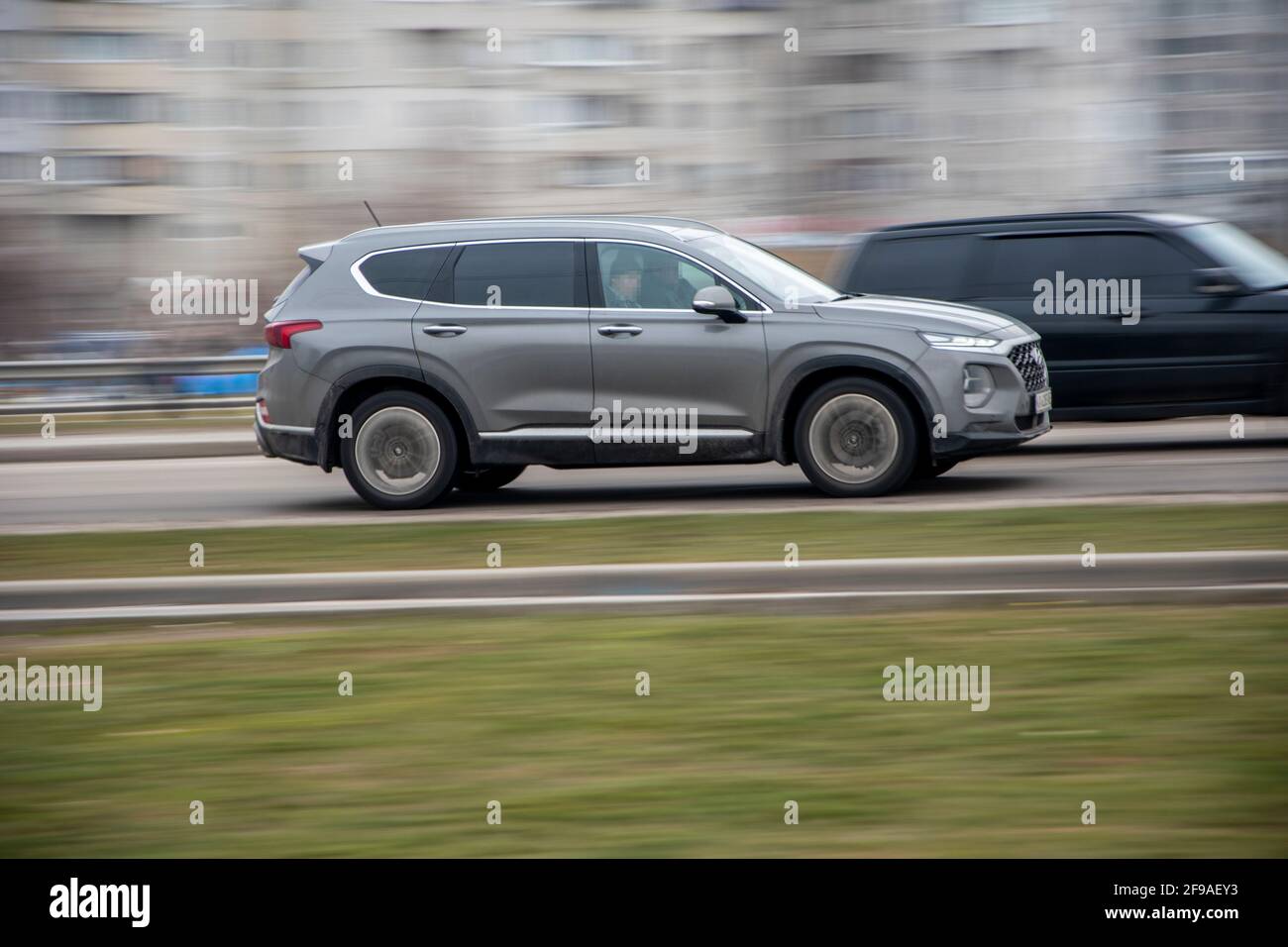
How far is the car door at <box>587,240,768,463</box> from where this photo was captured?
413 inches

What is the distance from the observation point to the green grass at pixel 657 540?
8570mm

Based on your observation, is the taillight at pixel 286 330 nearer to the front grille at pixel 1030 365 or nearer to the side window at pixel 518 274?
the side window at pixel 518 274

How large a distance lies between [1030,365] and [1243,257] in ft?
10.3

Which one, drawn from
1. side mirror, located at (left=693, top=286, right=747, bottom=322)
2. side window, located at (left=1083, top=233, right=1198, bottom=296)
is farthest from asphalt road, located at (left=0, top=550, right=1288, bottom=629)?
side window, located at (left=1083, top=233, right=1198, bottom=296)

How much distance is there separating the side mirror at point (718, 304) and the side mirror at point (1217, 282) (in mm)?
4177

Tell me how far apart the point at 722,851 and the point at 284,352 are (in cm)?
765

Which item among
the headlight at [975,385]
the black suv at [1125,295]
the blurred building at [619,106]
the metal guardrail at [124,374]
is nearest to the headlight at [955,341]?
the headlight at [975,385]

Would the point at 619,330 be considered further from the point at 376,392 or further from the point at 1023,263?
the point at 1023,263

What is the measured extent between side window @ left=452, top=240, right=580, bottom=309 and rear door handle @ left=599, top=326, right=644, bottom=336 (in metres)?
0.31

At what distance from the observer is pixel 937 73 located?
64.6 meters

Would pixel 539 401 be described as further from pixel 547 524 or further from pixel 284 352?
pixel 284 352

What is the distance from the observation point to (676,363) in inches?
416
